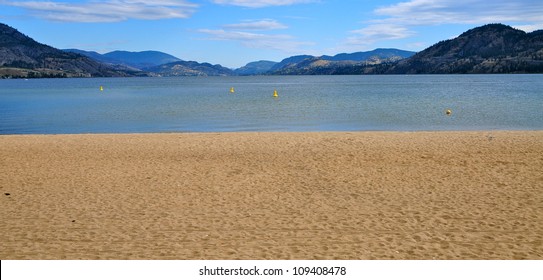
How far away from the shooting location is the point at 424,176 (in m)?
12.4

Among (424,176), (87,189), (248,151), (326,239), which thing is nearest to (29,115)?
(248,151)

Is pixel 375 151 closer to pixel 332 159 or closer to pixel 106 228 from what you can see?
pixel 332 159

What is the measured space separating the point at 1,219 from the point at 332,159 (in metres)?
8.74

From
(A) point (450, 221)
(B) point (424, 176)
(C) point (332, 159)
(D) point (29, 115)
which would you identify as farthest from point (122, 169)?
(D) point (29, 115)

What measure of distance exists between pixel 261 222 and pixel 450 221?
121 inches

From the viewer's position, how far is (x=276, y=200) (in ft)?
33.2

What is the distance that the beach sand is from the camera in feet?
23.1

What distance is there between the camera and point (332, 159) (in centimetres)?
1475

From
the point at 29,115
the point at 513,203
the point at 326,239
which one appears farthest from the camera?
the point at 29,115

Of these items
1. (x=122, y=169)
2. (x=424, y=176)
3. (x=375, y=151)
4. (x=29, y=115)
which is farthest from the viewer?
(x=29, y=115)

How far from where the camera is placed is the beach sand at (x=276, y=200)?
704 centimetres

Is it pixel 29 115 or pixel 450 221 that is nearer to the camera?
pixel 450 221

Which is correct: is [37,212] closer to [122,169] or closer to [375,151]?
[122,169]

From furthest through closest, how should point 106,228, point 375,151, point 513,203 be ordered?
point 375,151, point 513,203, point 106,228
